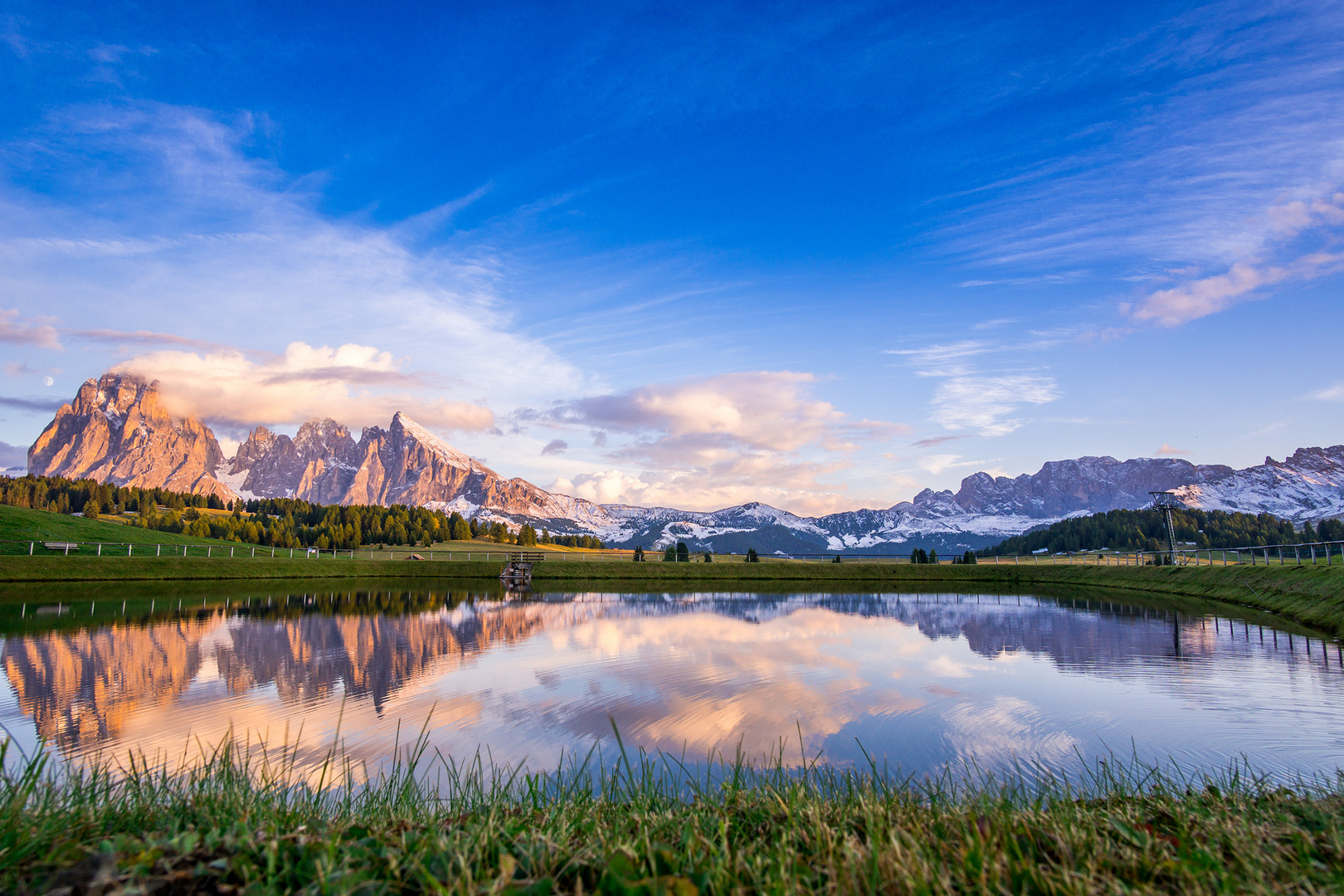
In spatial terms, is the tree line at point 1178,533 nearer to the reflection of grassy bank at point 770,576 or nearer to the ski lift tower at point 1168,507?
the ski lift tower at point 1168,507

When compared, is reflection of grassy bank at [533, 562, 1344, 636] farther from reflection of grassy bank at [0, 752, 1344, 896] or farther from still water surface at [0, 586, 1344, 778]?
reflection of grassy bank at [0, 752, 1344, 896]

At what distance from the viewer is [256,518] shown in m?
145

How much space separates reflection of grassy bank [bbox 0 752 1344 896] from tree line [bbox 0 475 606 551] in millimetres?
120990

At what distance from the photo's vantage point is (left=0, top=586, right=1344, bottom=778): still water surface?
39.7 feet

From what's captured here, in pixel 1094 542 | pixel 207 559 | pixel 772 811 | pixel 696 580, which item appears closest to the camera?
pixel 772 811

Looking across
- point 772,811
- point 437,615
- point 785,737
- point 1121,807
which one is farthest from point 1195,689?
point 437,615

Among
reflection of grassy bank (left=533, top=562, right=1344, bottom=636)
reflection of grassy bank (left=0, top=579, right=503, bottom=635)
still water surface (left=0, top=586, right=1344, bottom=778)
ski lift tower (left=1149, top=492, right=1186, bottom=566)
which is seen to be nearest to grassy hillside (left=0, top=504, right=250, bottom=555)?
reflection of grassy bank (left=0, top=579, right=503, bottom=635)

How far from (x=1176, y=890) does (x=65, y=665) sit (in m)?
25.0

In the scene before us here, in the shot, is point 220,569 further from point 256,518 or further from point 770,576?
point 256,518

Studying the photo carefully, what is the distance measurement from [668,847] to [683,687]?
14.1 meters

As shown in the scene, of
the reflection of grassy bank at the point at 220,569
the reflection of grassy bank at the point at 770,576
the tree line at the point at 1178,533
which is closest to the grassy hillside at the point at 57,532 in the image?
the reflection of grassy bank at the point at 220,569

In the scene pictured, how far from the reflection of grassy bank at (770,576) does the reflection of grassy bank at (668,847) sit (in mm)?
34415

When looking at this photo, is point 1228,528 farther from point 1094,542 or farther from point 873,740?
point 873,740

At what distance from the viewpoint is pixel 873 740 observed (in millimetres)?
12602
